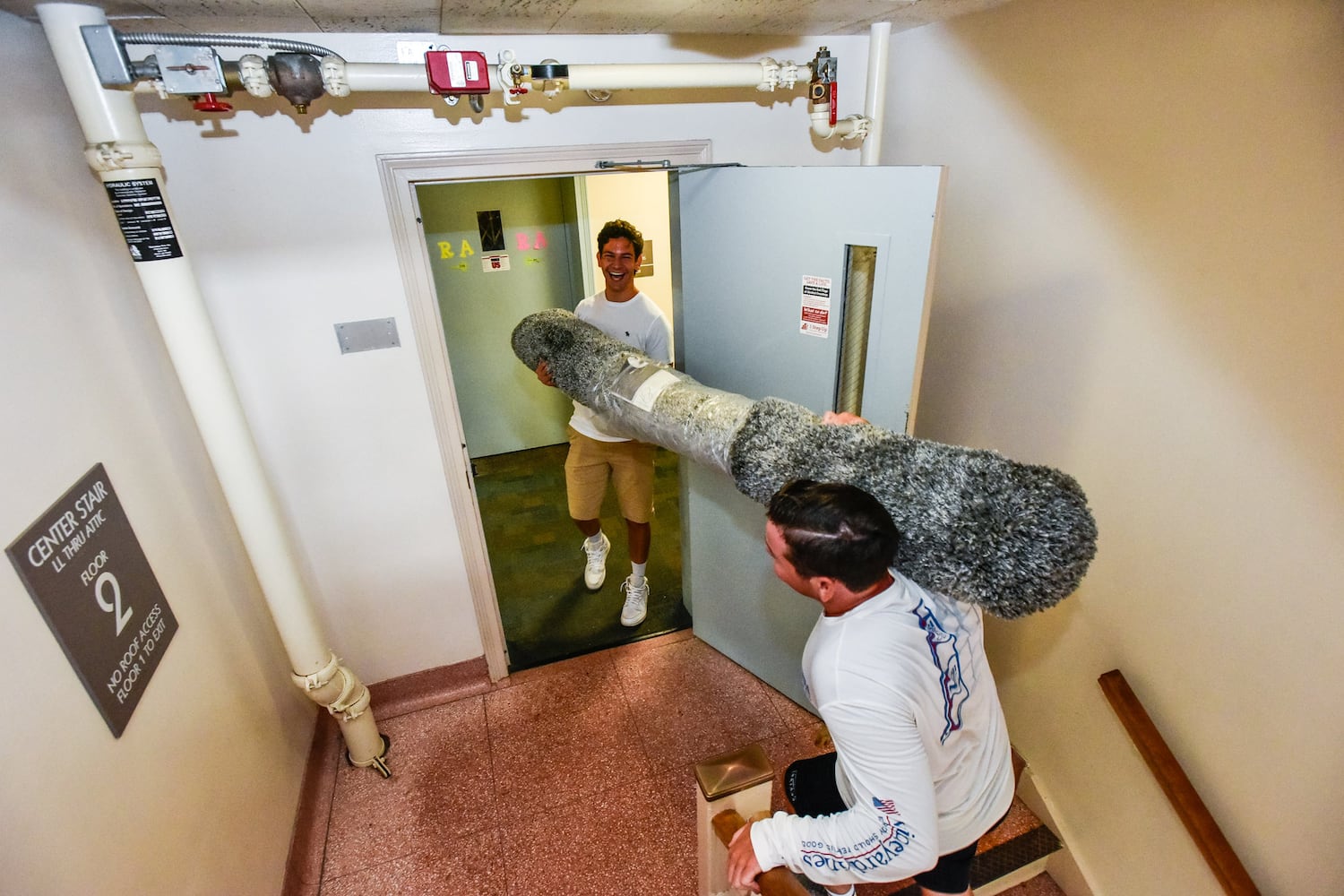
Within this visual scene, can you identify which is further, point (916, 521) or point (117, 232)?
point (117, 232)

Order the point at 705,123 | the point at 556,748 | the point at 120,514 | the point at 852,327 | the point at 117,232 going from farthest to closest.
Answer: the point at 556,748 < the point at 705,123 < the point at 852,327 < the point at 117,232 < the point at 120,514

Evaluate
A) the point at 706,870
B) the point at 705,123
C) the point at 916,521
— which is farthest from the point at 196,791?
the point at 705,123

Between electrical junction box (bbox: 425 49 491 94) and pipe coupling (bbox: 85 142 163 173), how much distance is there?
2.15ft

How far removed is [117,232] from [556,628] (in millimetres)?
2113

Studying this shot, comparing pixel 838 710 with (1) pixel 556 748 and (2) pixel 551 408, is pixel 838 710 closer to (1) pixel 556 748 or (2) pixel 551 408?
(1) pixel 556 748

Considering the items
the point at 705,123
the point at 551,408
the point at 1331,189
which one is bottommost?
the point at 551,408

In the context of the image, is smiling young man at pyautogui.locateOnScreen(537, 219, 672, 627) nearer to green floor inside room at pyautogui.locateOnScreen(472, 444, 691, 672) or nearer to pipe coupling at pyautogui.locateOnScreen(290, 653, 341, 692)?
green floor inside room at pyautogui.locateOnScreen(472, 444, 691, 672)

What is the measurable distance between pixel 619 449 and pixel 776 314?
1.11 meters

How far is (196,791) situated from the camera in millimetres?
1452

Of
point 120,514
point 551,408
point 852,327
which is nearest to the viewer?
point 120,514

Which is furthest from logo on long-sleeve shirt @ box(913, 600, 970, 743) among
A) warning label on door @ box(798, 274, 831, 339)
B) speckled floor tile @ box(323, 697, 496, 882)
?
speckled floor tile @ box(323, 697, 496, 882)

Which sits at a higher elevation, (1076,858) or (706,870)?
(706,870)

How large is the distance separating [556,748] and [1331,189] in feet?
8.36

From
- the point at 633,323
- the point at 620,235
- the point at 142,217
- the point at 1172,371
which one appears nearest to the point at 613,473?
the point at 633,323
